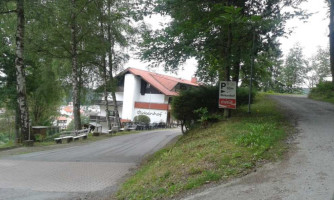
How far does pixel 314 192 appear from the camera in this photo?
4512mm

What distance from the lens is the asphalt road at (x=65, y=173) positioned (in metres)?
7.94

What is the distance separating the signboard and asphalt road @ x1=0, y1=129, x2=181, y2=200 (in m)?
4.39

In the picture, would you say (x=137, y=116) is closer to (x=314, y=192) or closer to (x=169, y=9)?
(x=169, y=9)

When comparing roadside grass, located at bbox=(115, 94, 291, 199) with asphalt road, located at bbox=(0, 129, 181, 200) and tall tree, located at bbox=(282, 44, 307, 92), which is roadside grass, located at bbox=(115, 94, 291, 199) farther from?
tall tree, located at bbox=(282, 44, 307, 92)

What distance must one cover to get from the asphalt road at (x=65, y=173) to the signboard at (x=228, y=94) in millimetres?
4390

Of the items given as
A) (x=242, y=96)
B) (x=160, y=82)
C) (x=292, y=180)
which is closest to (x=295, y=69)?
(x=160, y=82)

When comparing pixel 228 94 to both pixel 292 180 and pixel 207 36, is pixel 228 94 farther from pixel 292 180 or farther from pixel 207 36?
pixel 292 180

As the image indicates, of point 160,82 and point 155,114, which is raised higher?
point 160,82

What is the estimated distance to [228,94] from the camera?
11.5 meters

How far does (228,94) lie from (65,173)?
677cm

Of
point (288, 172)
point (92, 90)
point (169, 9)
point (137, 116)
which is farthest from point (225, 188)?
point (137, 116)

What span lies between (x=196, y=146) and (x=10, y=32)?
53.5 ft

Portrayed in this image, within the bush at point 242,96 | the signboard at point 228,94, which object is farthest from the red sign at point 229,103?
the bush at point 242,96

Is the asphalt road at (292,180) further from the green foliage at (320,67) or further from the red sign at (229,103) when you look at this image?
the green foliage at (320,67)
